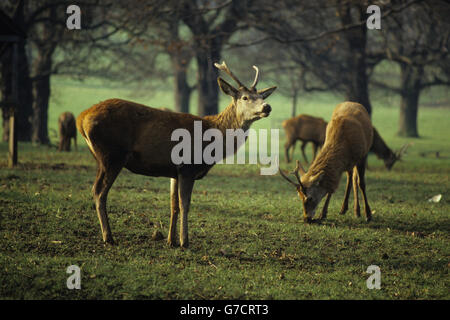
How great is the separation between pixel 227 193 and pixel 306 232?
3911 mm

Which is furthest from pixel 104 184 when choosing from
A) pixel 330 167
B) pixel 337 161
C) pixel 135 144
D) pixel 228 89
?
pixel 337 161

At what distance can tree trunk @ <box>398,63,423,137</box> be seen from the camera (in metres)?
29.6

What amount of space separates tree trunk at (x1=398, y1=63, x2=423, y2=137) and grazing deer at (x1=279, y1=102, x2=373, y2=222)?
20.3 meters

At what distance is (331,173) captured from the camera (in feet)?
29.8

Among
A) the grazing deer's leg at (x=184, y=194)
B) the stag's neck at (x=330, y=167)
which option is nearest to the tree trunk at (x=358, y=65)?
the stag's neck at (x=330, y=167)

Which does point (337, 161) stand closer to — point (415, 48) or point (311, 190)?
point (311, 190)

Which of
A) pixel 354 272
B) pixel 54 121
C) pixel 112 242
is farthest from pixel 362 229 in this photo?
pixel 54 121

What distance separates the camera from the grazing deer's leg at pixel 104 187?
717 cm

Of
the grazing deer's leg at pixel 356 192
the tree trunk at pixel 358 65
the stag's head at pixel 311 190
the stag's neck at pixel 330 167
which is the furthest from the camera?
the tree trunk at pixel 358 65

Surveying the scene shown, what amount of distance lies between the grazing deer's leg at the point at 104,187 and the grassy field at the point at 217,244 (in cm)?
20

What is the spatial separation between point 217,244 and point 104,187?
182cm

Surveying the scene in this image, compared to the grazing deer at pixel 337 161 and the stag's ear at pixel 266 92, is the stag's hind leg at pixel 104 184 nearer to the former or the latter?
the stag's ear at pixel 266 92

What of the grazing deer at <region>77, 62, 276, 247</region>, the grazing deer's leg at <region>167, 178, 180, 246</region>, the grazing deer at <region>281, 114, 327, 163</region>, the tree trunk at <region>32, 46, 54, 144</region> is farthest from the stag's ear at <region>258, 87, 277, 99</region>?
the tree trunk at <region>32, 46, 54, 144</region>
